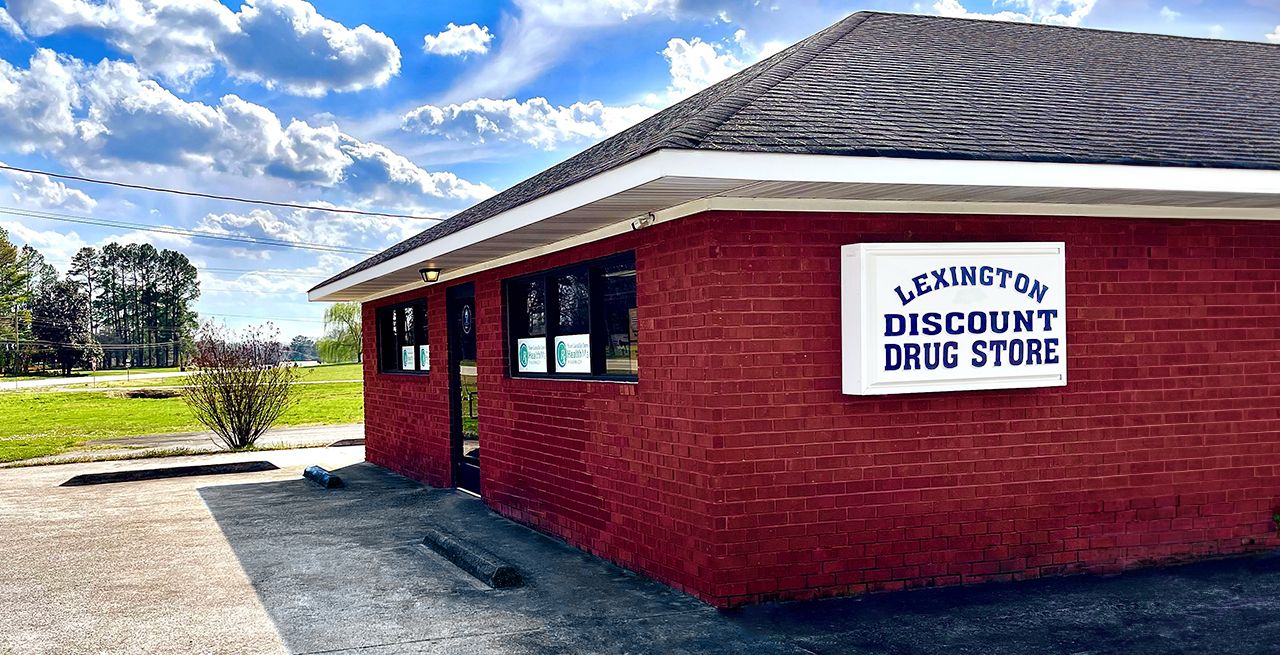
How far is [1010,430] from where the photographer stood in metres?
7.41

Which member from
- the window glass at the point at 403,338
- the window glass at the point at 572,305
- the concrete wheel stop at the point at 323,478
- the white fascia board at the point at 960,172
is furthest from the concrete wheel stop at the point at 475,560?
the window glass at the point at 403,338

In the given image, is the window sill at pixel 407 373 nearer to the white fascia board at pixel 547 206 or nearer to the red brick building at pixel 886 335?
the white fascia board at pixel 547 206

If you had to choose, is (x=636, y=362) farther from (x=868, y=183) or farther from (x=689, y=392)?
(x=868, y=183)

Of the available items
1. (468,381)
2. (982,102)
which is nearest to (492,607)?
(982,102)

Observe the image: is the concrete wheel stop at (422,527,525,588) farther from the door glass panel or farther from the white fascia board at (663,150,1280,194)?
the white fascia board at (663,150,1280,194)

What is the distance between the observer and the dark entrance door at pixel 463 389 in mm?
12344

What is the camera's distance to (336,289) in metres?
14.9

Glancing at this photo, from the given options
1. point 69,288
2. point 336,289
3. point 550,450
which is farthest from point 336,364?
point 550,450

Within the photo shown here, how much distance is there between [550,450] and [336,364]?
8497 centimetres

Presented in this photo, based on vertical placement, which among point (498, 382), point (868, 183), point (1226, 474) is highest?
point (868, 183)

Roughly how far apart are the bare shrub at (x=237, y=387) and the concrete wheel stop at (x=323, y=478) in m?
6.26

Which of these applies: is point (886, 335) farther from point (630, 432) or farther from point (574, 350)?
point (574, 350)

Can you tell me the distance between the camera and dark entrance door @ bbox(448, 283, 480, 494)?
12.3m

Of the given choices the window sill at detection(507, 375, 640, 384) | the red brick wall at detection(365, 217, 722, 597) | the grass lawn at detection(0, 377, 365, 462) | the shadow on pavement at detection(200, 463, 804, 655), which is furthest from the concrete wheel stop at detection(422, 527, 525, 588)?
the grass lawn at detection(0, 377, 365, 462)
